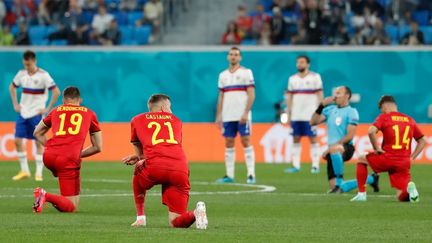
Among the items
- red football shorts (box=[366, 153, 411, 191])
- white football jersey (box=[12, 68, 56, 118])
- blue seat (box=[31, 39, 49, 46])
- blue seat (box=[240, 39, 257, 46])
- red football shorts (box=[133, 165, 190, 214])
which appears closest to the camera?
red football shorts (box=[133, 165, 190, 214])

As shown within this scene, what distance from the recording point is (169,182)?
14.4m

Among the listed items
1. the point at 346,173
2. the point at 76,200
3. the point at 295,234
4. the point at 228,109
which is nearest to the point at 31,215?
the point at 76,200

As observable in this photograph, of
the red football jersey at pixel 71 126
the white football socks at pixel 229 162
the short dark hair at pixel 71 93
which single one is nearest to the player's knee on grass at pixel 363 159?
the red football jersey at pixel 71 126

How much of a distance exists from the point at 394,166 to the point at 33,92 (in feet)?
26.7

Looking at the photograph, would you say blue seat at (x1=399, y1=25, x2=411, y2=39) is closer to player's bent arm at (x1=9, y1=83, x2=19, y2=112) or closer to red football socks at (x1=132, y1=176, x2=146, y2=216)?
player's bent arm at (x1=9, y1=83, x2=19, y2=112)

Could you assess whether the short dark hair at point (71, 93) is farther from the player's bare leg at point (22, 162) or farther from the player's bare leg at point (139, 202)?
the player's bare leg at point (22, 162)

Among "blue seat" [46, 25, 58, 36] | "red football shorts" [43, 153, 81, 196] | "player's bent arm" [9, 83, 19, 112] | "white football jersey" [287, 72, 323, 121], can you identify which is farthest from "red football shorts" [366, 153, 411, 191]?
"blue seat" [46, 25, 58, 36]

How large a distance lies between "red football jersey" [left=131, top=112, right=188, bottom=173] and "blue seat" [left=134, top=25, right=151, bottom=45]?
21779mm

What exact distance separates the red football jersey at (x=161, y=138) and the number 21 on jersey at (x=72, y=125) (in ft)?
8.44

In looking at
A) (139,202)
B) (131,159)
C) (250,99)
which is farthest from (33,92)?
(139,202)

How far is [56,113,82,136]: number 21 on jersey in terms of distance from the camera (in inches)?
667

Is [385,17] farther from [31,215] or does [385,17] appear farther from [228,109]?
[31,215]

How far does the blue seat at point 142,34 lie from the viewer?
36.2 m

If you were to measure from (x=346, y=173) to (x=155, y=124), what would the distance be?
1287cm
